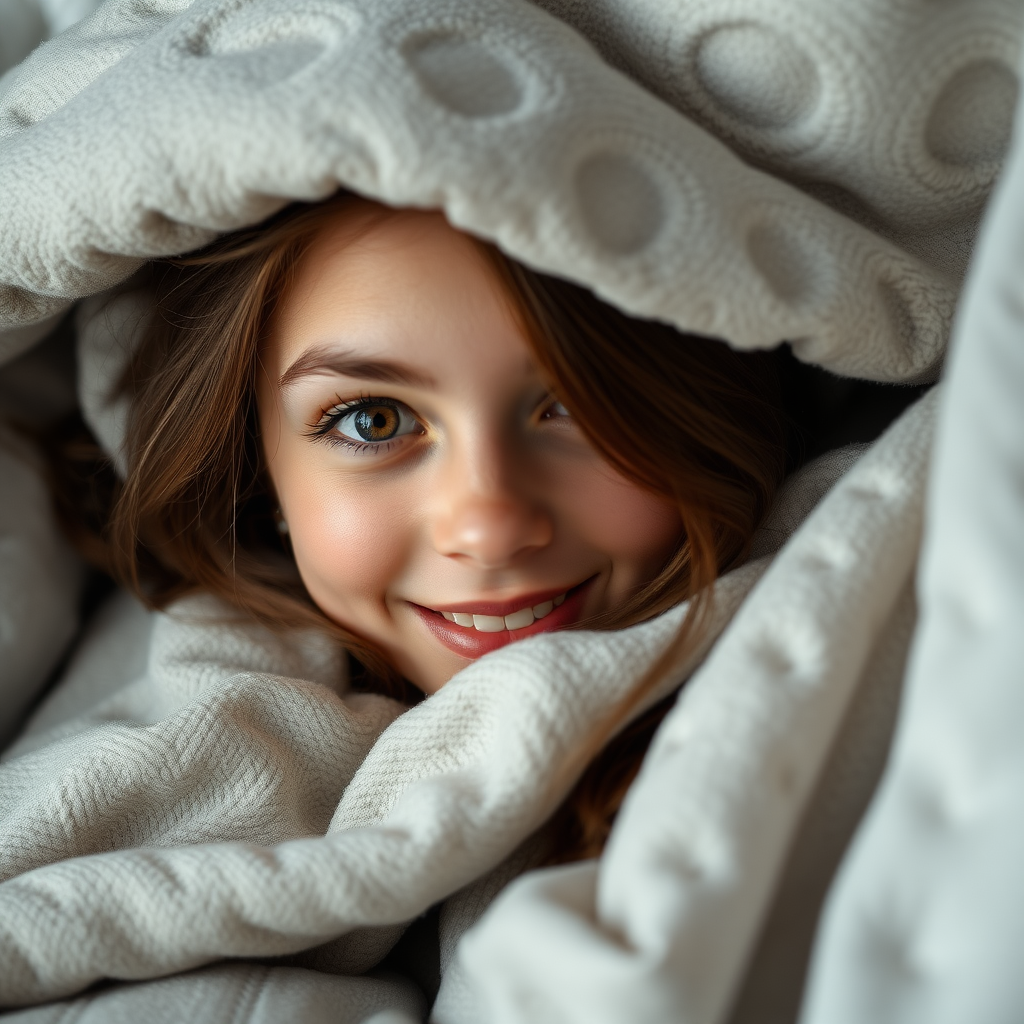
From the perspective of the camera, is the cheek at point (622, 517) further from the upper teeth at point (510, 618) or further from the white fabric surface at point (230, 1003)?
the white fabric surface at point (230, 1003)

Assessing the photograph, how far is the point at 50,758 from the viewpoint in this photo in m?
0.80

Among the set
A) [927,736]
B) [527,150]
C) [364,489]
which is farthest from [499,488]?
[927,736]

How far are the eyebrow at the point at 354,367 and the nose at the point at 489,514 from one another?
2.5 inches

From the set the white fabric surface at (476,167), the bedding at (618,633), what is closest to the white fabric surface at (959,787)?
the bedding at (618,633)

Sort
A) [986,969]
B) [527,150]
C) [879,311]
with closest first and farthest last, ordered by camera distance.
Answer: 1. [986,969]
2. [527,150]
3. [879,311]

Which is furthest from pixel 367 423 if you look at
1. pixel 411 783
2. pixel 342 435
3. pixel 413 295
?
pixel 411 783

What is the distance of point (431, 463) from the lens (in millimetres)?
740

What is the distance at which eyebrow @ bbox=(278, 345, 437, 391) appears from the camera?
69cm

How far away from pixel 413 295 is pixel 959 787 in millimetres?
428

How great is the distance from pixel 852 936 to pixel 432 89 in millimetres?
438

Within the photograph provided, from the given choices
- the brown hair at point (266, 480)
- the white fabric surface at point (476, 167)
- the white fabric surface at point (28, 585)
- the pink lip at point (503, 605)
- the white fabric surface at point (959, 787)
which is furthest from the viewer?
the white fabric surface at point (28, 585)

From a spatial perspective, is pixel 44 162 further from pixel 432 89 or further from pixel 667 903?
pixel 667 903

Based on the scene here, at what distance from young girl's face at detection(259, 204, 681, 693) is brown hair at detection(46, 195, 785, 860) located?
0.9 inches

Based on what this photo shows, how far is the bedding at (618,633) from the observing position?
0.44 meters
